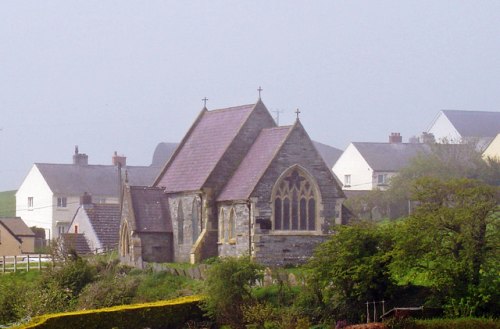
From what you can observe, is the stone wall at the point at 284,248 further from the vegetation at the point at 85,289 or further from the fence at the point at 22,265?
the fence at the point at 22,265

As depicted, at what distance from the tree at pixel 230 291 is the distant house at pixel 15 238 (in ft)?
130

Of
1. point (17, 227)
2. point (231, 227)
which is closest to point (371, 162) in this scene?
point (17, 227)

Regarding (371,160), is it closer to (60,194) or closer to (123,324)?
(60,194)

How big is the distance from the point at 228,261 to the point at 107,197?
2402 inches

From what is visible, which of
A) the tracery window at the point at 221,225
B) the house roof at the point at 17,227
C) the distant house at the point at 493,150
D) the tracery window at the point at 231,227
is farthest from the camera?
the house roof at the point at 17,227

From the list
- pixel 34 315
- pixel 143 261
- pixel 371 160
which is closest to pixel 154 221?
pixel 143 261

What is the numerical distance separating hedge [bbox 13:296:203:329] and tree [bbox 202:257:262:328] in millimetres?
830

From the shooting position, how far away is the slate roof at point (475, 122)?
355ft

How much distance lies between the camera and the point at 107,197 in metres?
107

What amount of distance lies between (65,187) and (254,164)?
5076 cm

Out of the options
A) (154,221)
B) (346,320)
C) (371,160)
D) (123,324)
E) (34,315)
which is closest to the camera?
(346,320)

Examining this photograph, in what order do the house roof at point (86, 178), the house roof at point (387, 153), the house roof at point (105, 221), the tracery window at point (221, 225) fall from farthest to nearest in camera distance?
the house roof at point (86, 178) < the house roof at point (387, 153) < the house roof at point (105, 221) < the tracery window at point (221, 225)

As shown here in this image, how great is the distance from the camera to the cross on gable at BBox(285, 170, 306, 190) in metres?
56.4

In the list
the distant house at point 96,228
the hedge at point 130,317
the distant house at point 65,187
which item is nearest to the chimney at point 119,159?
the distant house at point 65,187
